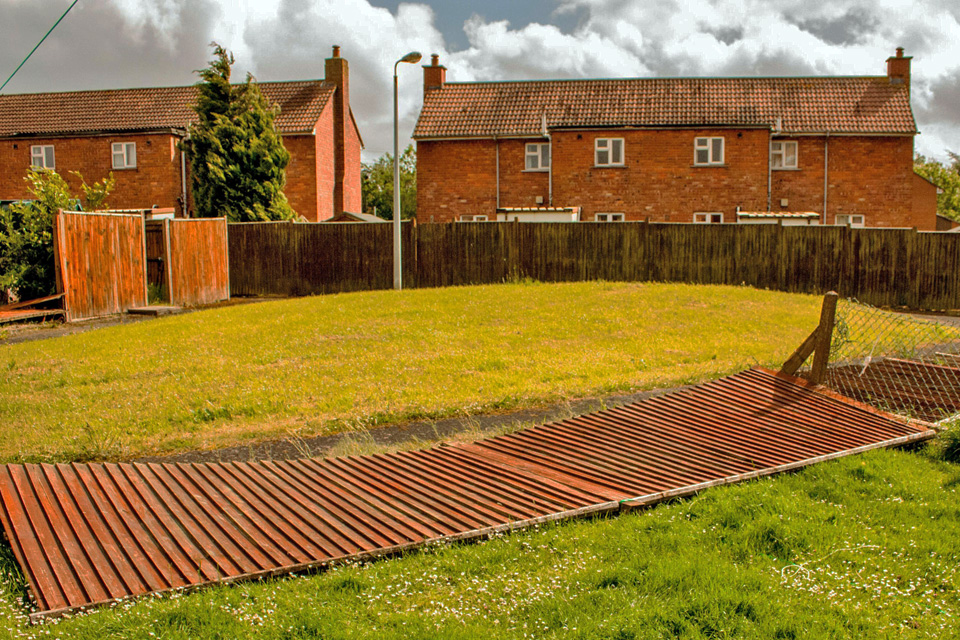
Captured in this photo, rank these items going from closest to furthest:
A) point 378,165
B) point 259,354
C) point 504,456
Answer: point 504,456
point 259,354
point 378,165

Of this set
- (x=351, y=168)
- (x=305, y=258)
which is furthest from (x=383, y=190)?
(x=305, y=258)

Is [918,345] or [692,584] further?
[918,345]

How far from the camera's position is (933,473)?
5754 mm

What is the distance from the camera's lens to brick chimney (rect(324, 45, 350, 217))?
37.9 m

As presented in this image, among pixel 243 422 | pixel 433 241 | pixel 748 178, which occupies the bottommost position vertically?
pixel 243 422

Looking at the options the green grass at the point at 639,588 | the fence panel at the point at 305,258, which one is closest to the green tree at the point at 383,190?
the fence panel at the point at 305,258

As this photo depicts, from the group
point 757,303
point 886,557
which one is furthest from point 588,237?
point 886,557

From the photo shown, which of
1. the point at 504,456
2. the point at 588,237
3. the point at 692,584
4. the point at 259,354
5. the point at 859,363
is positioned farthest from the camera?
the point at 588,237

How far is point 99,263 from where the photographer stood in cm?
1738

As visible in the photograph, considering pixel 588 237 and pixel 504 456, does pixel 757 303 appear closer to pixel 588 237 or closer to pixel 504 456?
pixel 588 237

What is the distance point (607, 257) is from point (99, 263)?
38.4 feet

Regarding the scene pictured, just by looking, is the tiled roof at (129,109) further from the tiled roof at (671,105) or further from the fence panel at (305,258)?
the fence panel at (305,258)

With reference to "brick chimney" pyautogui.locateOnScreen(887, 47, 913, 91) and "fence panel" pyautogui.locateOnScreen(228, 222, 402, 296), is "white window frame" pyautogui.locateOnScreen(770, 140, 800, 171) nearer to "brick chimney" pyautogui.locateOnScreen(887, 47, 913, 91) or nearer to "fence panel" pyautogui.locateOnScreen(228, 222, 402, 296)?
"brick chimney" pyautogui.locateOnScreen(887, 47, 913, 91)

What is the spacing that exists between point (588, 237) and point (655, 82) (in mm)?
14425
